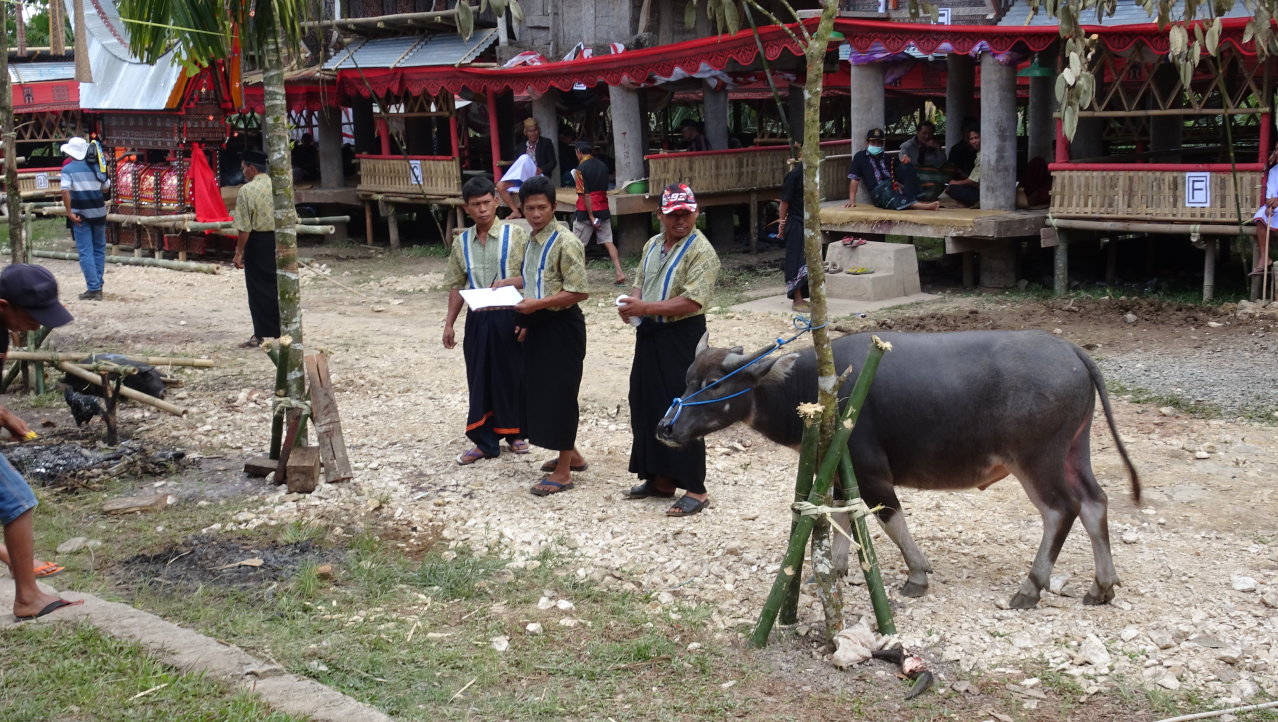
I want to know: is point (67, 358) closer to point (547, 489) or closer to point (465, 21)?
point (547, 489)

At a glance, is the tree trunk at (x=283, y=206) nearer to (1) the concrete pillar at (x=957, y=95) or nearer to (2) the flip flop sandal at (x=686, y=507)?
(2) the flip flop sandal at (x=686, y=507)

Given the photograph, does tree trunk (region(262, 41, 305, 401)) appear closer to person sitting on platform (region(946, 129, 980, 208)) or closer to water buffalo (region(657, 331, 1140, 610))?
water buffalo (region(657, 331, 1140, 610))

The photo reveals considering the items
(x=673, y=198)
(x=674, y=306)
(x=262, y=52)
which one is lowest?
(x=674, y=306)

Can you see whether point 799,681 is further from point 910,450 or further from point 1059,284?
point 1059,284

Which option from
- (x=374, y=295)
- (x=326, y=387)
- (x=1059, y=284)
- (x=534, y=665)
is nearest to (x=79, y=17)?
(x=374, y=295)

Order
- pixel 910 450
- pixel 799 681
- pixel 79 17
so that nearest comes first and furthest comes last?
pixel 799 681 → pixel 910 450 → pixel 79 17

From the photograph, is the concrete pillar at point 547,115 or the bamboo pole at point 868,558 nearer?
the bamboo pole at point 868,558

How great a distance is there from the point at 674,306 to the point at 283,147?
2.69m

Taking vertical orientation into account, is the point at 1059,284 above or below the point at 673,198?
below

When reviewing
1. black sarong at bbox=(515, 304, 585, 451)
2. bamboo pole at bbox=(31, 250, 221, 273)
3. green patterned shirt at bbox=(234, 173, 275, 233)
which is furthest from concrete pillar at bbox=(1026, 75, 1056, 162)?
bamboo pole at bbox=(31, 250, 221, 273)

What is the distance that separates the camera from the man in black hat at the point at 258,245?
430 inches

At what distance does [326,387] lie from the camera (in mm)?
7512

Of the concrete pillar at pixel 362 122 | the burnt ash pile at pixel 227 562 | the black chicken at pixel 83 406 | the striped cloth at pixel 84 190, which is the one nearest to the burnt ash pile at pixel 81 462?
the black chicken at pixel 83 406

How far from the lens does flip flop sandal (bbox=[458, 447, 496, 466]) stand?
7922 mm
